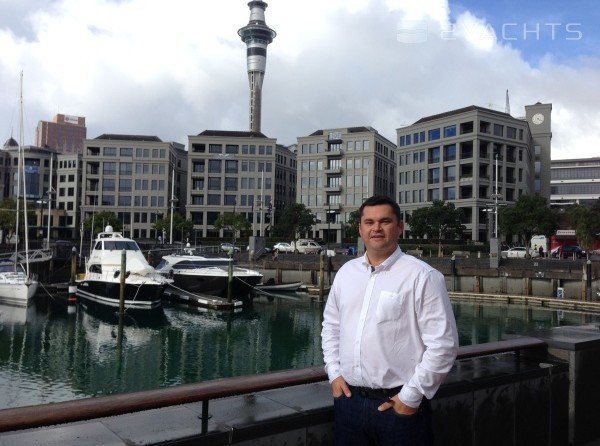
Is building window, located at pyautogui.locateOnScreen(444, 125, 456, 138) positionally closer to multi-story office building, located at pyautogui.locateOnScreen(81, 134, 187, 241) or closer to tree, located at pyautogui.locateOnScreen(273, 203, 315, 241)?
tree, located at pyautogui.locateOnScreen(273, 203, 315, 241)

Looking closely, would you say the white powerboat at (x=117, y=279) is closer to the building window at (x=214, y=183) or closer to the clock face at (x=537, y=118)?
the building window at (x=214, y=183)

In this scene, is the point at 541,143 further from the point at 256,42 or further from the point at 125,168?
the point at 256,42

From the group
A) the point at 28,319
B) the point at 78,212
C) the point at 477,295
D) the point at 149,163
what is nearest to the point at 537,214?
the point at 477,295

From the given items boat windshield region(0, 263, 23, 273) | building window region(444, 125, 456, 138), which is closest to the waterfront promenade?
boat windshield region(0, 263, 23, 273)

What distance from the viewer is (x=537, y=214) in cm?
5750

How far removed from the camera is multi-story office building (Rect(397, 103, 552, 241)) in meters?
78.4

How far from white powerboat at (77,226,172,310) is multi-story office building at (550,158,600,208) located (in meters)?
117

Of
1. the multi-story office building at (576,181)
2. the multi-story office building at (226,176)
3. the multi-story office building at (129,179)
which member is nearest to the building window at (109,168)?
the multi-story office building at (129,179)

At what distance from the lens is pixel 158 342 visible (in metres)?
24.4

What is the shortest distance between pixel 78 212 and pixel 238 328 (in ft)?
275

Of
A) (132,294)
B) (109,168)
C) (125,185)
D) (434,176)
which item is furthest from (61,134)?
(132,294)

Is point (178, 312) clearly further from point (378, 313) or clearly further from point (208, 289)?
point (378, 313)

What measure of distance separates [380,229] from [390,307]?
1.76ft

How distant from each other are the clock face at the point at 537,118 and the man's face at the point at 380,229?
105 metres
